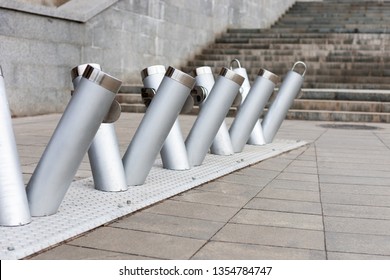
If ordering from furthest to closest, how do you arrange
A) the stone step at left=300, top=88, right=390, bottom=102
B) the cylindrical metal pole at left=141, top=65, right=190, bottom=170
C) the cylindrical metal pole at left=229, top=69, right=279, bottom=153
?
1. the stone step at left=300, top=88, right=390, bottom=102
2. the cylindrical metal pole at left=229, top=69, right=279, bottom=153
3. the cylindrical metal pole at left=141, top=65, right=190, bottom=170

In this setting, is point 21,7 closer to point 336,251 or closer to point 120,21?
point 120,21

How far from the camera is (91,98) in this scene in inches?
148

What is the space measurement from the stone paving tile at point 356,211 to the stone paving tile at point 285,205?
0.08m

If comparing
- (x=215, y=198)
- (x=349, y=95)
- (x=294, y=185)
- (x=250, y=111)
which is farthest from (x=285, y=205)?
(x=349, y=95)

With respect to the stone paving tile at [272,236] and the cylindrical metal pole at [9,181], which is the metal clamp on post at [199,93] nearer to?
the stone paving tile at [272,236]

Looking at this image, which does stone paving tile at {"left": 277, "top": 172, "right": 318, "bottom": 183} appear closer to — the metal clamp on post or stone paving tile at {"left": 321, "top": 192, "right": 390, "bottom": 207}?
stone paving tile at {"left": 321, "top": 192, "right": 390, "bottom": 207}

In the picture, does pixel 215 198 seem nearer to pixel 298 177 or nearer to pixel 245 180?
pixel 245 180

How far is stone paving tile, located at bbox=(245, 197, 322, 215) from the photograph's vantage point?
14.0 ft

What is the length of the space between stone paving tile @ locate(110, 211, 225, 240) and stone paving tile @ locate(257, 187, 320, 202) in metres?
1.05

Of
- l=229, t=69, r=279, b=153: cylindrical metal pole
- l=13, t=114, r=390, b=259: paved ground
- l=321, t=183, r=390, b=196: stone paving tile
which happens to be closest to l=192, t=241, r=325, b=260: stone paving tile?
l=13, t=114, r=390, b=259: paved ground

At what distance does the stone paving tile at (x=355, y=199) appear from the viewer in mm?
4570

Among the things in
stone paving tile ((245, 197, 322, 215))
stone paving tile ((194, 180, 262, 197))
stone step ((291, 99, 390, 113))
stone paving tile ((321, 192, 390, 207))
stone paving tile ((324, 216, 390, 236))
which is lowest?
stone step ((291, 99, 390, 113))
